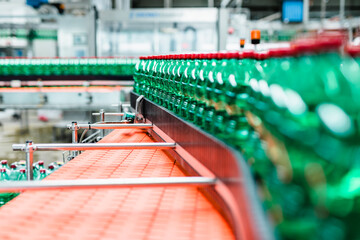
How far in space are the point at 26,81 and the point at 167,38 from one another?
2.76 m

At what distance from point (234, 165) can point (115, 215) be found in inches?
17.6

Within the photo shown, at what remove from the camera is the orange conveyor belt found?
1.13 m

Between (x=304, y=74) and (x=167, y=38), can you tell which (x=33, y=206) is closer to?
(x=304, y=74)

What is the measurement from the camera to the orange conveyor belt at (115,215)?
3.70ft

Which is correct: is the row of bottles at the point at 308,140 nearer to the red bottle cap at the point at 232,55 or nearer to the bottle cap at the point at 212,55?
the red bottle cap at the point at 232,55

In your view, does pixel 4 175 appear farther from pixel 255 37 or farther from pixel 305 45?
pixel 305 45

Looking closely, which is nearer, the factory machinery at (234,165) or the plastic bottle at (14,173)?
the factory machinery at (234,165)

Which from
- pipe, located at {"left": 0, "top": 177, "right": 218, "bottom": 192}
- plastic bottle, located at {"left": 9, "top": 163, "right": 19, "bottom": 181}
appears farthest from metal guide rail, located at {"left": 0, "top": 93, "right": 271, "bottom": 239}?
plastic bottle, located at {"left": 9, "top": 163, "right": 19, "bottom": 181}

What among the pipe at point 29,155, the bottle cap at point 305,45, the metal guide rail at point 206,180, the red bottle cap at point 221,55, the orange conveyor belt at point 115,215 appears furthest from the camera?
the pipe at point 29,155

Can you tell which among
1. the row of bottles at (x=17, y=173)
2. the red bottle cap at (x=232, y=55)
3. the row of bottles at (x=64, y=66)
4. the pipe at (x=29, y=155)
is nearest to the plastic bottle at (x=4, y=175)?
the row of bottles at (x=17, y=173)

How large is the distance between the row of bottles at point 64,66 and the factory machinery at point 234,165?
4033 millimetres

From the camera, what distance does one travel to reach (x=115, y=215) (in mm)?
1289

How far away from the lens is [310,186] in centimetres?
67

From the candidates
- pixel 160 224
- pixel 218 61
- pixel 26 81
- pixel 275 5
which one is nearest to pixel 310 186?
pixel 160 224
